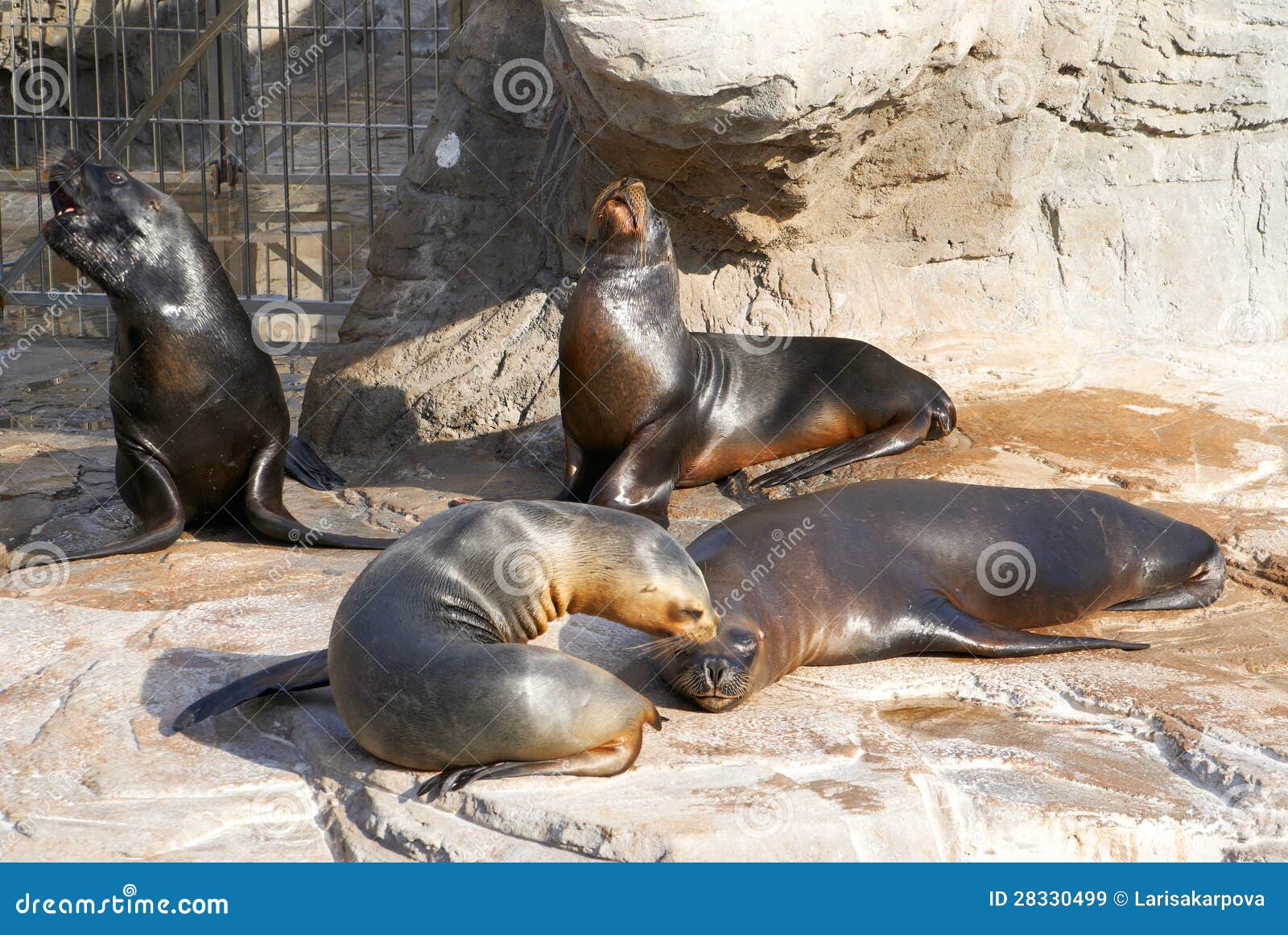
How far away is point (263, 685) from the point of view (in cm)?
329

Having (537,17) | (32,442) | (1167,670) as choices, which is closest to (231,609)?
(1167,670)

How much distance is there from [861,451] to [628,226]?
1.33 metres

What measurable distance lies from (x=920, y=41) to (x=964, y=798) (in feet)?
11.4
